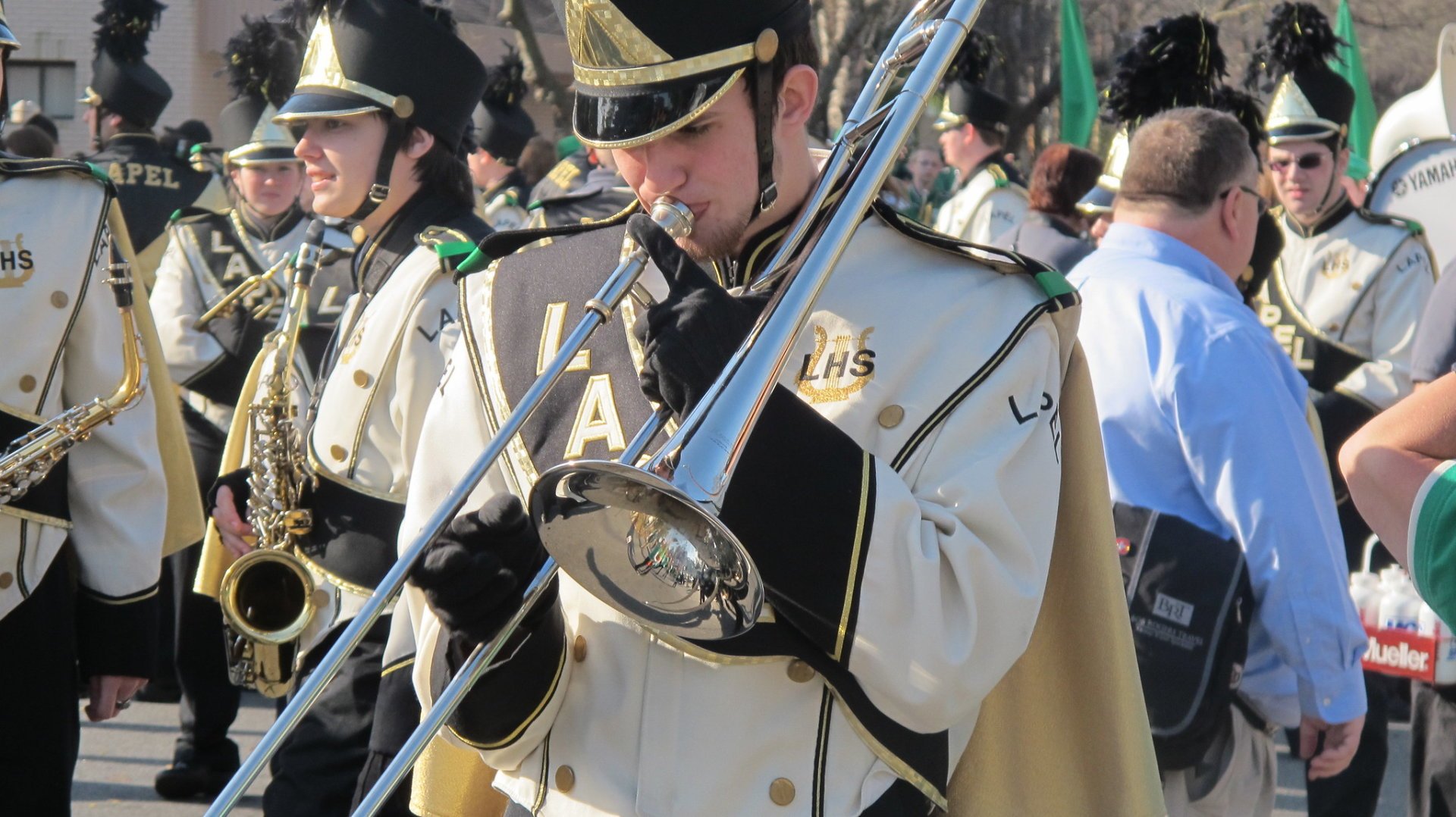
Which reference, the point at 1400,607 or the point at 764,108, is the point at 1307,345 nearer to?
the point at 1400,607

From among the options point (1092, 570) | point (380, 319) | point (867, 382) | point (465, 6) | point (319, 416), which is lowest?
point (465, 6)

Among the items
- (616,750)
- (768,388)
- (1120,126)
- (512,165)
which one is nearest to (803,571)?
(768,388)

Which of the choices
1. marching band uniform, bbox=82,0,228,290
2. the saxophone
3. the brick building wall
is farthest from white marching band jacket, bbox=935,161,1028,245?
the brick building wall

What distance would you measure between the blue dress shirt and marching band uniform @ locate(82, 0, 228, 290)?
5.74 meters

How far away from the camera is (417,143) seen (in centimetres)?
437

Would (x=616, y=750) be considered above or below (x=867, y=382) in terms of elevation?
below

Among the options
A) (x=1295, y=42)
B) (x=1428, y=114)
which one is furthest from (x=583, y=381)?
(x=1428, y=114)

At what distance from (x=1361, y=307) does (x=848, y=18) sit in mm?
13887

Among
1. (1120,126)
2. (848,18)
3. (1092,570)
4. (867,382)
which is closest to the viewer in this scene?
(867,382)

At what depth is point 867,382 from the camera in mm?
2336

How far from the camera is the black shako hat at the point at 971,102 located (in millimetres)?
10680

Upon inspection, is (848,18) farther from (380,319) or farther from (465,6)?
(380,319)

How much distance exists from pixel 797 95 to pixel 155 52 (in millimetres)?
23266

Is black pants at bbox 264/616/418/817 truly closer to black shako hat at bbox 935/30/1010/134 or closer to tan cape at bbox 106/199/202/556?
tan cape at bbox 106/199/202/556
